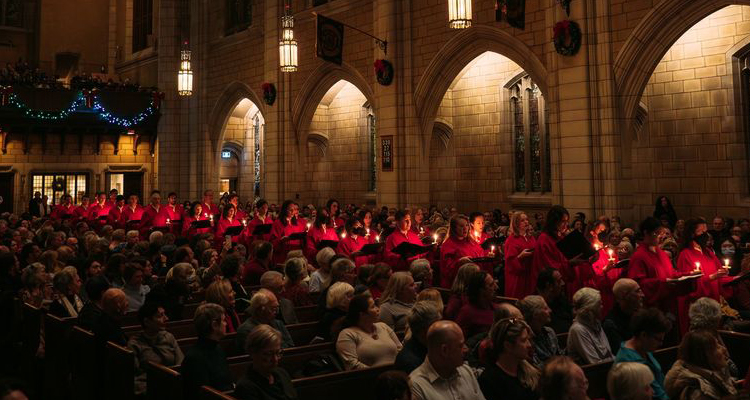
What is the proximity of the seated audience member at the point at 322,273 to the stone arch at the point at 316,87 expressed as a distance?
10346mm

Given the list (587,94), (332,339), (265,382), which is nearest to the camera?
(265,382)

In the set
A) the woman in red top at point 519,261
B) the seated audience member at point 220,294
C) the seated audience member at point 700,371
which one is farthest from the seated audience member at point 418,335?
the woman in red top at point 519,261

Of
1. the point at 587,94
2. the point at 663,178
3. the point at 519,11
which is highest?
the point at 519,11

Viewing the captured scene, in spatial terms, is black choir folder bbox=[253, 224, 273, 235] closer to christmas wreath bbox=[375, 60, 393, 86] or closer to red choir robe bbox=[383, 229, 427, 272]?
red choir robe bbox=[383, 229, 427, 272]

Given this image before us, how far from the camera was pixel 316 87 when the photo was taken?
19.5 metres

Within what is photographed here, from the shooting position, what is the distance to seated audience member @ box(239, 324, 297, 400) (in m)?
4.00

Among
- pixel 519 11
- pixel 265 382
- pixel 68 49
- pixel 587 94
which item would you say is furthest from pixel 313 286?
pixel 68 49

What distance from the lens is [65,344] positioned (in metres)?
6.12

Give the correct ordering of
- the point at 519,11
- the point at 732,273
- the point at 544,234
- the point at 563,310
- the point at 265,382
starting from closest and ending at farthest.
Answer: the point at 265,382
the point at 563,310
the point at 544,234
the point at 732,273
the point at 519,11

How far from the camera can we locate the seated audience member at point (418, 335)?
14.4 feet

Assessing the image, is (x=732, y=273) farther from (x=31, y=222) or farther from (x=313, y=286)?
(x=31, y=222)

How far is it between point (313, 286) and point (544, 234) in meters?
2.71

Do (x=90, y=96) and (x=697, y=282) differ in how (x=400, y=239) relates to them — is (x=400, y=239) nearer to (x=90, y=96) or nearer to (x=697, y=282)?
(x=697, y=282)

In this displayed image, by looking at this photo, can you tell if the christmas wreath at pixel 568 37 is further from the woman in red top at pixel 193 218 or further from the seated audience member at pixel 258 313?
the seated audience member at pixel 258 313
